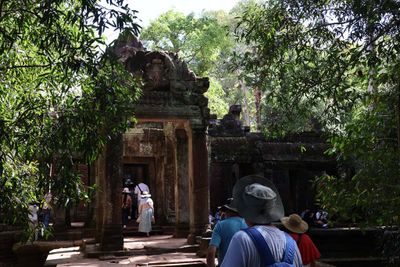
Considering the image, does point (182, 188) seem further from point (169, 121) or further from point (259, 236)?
point (259, 236)

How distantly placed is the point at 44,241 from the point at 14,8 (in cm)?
932

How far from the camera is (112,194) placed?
1039 centimetres

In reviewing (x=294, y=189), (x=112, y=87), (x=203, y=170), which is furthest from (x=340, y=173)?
(x=112, y=87)

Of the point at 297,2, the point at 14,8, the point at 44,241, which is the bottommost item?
the point at 44,241

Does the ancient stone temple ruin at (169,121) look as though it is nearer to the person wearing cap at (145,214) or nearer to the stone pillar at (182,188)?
the stone pillar at (182,188)

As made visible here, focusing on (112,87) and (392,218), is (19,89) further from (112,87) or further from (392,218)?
(392,218)

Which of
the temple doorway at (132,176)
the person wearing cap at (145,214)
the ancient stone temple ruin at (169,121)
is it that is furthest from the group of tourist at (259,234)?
the temple doorway at (132,176)

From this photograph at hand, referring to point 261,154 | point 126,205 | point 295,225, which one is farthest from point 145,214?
point 295,225

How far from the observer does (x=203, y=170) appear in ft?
37.3

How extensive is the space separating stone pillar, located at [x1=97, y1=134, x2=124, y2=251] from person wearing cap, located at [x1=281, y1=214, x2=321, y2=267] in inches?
204

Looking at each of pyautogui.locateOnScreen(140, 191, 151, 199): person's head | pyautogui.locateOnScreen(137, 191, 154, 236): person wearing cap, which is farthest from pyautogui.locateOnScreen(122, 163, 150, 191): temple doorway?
pyautogui.locateOnScreen(137, 191, 154, 236): person wearing cap

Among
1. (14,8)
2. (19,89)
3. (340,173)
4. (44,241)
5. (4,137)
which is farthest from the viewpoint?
(340,173)

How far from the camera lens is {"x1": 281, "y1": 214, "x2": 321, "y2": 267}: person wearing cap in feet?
18.7

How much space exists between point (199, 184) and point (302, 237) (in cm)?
553
